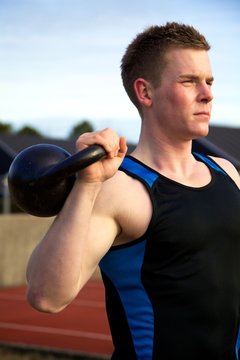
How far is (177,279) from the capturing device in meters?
2.32

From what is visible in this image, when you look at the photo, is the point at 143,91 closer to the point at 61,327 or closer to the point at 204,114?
the point at 204,114

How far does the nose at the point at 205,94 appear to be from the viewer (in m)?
2.39

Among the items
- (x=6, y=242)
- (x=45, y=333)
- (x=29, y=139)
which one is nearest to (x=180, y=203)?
(x=45, y=333)

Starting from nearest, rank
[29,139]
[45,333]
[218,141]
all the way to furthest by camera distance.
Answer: [45,333], [218,141], [29,139]

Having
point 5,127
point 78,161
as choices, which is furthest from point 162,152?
point 5,127

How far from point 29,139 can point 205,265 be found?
106 feet

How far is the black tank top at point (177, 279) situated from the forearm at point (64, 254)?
0.78ft

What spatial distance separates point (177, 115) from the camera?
7.95ft

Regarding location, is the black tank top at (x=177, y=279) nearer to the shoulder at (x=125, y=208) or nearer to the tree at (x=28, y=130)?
the shoulder at (x=125, y=208)

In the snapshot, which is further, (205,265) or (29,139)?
(29,139)

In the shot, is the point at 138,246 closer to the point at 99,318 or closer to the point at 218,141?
the point at 99,318

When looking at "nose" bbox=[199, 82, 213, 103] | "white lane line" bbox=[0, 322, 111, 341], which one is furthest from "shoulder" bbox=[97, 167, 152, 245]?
"white lane line" bbox=[0, 322, 111, 341]

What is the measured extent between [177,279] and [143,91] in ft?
2.20

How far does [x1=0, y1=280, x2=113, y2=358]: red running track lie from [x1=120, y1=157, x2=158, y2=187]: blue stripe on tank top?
462 centimetres
